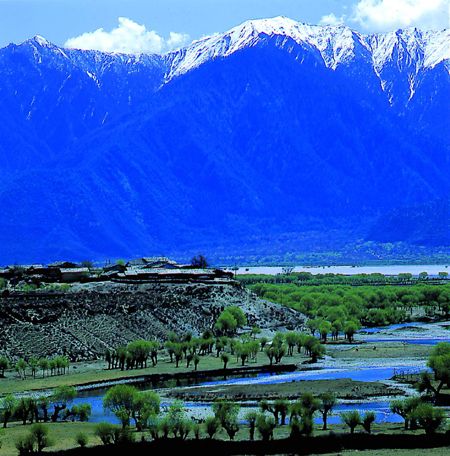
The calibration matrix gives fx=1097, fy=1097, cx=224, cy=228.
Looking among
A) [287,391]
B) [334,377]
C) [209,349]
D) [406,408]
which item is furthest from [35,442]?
[209,349]

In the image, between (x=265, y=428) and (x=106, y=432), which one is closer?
(x=106, y=432)

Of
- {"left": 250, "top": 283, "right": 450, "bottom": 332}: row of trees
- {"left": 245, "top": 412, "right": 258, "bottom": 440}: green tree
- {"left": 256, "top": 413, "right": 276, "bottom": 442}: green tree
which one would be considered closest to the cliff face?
{"left": 250, "top": 283, "right": 450, "bottom": 332}: row of trees

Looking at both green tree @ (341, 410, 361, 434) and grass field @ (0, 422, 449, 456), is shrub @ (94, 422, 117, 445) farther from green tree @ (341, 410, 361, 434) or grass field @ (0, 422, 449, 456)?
green tree @ (341, 410, 361, 434)

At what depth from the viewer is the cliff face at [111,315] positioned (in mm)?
100688

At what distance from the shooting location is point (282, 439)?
5919cm

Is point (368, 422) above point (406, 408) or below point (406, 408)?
below

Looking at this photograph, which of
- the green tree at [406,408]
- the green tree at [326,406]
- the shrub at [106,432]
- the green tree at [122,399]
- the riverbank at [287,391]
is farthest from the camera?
the riverbank at [287,391]

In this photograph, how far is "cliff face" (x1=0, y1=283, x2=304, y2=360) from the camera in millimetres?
100688

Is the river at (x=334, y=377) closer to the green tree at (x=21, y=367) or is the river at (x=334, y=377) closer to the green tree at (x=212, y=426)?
the green tree at (x=212, y=426)

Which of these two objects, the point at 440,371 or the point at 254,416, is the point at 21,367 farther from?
the point at 440,371

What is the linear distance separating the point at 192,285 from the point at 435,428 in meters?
79.8

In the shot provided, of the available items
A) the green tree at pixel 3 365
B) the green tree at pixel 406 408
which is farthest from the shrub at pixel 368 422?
the green tree at pixel 3 365

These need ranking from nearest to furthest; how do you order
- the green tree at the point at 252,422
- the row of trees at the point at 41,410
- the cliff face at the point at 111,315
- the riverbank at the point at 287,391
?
the green tree at the point at 252,422
the row of trees at the point at 41,410
the riverbank at the point at 287,391
the cliff face at the point at 111,315

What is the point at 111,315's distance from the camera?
114 m
